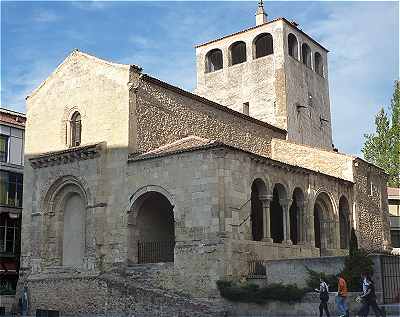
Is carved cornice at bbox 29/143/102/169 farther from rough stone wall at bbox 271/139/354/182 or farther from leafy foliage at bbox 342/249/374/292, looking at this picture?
leafy foliage at bbox 342/249/374/292

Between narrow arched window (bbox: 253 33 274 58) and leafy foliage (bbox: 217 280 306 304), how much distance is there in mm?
21180

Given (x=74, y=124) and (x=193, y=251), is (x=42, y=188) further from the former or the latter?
(x=193, y=251)

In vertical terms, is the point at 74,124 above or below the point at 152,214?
Result: above

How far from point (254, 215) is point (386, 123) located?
2457cm

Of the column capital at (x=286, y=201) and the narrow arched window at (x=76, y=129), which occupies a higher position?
the narrow arched window at (x=76, y=129)

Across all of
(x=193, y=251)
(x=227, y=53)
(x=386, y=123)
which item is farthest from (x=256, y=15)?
(x=193, y=251)

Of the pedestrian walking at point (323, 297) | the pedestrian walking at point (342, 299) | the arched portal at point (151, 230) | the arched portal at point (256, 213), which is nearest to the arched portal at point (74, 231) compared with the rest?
the arched portal at point (151, 230)

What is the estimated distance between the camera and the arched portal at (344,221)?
97.1 ft

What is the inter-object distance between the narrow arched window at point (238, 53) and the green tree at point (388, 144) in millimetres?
13901

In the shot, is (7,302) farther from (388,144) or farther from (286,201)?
(388,144)

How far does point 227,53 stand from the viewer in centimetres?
3903

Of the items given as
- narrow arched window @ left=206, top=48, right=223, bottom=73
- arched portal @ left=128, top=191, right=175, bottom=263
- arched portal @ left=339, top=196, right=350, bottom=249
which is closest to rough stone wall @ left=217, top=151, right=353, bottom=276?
arched portal @ left=339, top=196, right=350, bottom=249

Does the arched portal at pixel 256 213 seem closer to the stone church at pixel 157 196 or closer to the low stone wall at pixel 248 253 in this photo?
the stone church at pixel 157 196

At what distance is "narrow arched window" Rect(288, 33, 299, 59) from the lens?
38.1 meters
